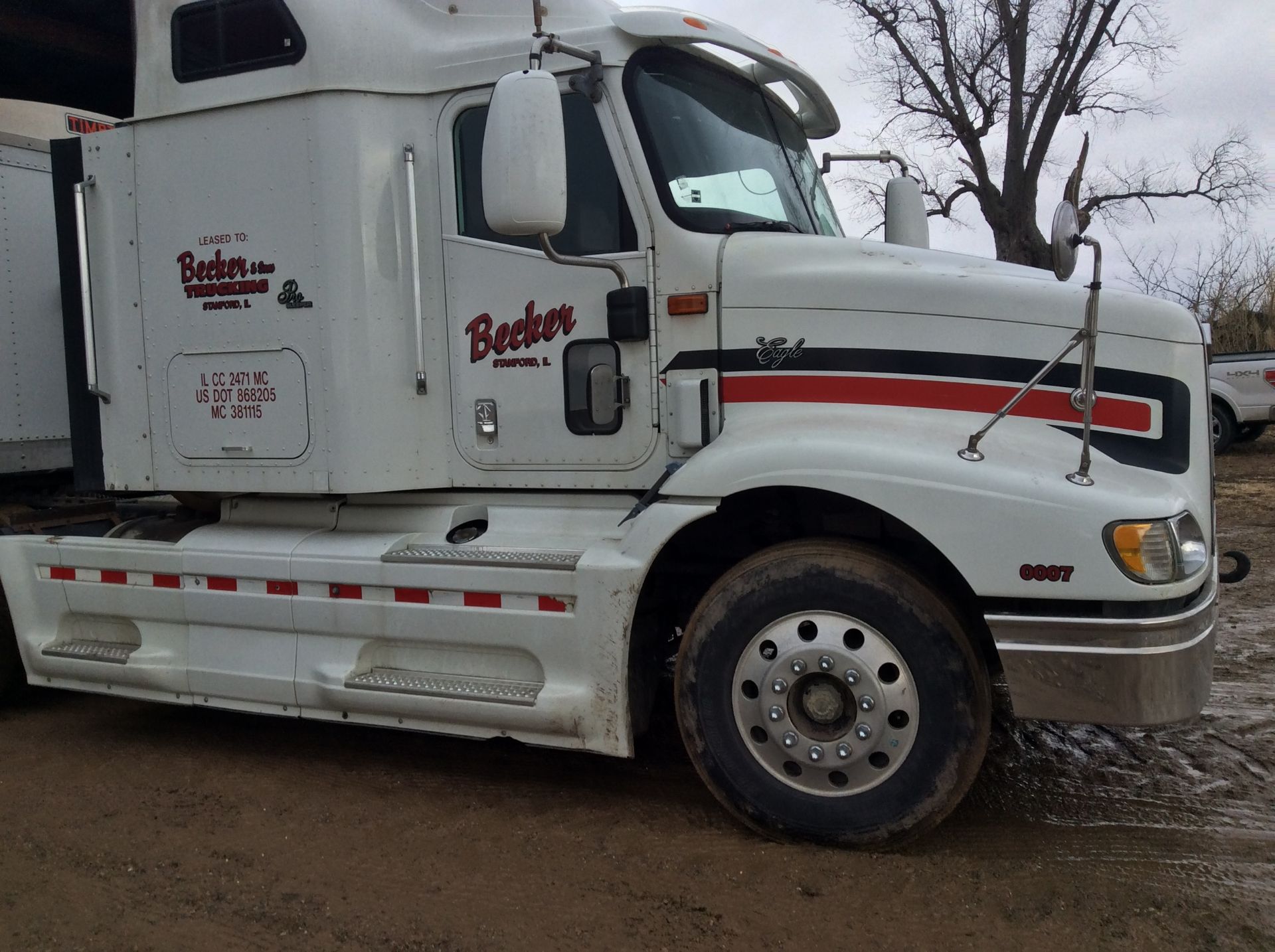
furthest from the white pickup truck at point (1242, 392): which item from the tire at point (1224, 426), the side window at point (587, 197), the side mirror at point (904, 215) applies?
the side window at point (587, 197)

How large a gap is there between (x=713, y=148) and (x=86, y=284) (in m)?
2.91

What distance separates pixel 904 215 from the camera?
5.45m

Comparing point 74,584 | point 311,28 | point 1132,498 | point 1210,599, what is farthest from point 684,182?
point 74,584

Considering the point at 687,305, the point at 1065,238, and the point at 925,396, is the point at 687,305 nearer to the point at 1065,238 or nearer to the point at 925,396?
the point at 925,396

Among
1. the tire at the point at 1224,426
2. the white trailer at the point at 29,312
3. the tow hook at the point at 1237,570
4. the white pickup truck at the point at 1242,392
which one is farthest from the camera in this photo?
the tire at the point at 1224,426

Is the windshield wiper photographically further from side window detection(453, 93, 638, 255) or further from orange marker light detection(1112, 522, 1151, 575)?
orange marker light detection(1112, 522, 1151, 575)

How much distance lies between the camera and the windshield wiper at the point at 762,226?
4.10m

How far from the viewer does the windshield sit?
4.07m

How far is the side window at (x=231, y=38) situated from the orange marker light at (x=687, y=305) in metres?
1.88

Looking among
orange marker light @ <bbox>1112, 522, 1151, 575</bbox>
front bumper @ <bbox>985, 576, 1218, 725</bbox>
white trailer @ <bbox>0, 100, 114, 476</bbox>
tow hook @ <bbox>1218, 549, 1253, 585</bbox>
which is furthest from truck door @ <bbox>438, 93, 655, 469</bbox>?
white trailer @ <bbox>0, 100, 114, 476</bbox>

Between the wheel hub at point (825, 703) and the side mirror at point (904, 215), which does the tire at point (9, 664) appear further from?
the side mirror at point (904, 215)

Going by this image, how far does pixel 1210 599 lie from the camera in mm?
3436

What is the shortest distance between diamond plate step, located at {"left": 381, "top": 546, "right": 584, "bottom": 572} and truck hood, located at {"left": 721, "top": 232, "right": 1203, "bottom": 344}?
1146 millimetres

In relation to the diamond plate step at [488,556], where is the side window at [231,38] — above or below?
above
